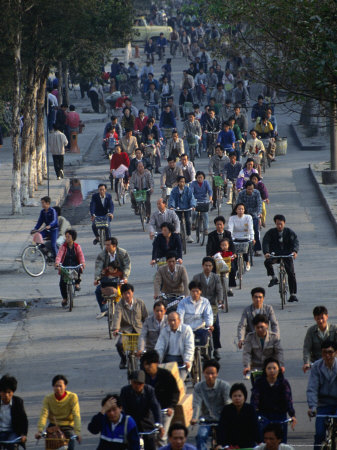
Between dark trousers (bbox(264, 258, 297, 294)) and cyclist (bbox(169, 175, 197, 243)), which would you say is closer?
dark trousers (bbox(264, 258, 297, 294))

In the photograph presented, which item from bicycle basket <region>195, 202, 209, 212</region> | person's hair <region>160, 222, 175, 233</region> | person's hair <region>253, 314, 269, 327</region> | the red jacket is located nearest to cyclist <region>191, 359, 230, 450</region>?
person's hair <region>253, 314, 269, 327</region>

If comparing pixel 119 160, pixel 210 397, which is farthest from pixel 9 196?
pixel 210 397

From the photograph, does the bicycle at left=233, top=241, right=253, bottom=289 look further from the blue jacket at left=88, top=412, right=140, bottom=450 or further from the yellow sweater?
the blue jacket at left=88, top=412, right=140, bottom=450

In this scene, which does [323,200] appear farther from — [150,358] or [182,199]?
[150,358]

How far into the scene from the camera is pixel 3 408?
10.5 metres

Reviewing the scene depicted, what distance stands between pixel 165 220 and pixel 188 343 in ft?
23.7

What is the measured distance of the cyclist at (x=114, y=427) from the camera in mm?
9781

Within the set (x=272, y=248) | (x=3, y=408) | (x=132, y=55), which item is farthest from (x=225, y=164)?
(x=132, y=55)

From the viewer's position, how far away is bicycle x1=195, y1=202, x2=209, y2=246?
71.8 feet

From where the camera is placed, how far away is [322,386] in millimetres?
10820

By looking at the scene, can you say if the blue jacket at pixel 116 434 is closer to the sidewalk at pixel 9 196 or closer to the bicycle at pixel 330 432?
the bicycle at pixel 330 432

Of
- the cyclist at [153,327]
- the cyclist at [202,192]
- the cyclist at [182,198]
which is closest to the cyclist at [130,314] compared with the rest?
the cyclist at [153,327]

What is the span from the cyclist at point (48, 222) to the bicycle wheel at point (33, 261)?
285 mm

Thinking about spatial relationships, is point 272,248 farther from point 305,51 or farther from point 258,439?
point 258,439
